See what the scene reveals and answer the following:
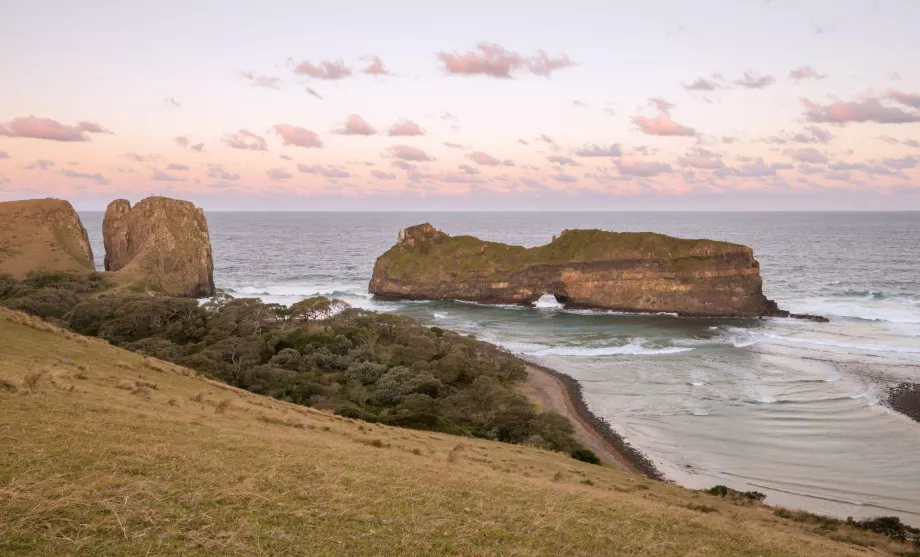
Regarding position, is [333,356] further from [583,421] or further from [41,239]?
[41,239]

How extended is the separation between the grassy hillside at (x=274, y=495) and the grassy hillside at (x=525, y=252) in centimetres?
6372

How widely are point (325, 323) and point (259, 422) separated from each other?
39747 mm

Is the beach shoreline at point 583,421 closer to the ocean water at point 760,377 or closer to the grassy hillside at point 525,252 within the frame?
the ocean water at point 760,377

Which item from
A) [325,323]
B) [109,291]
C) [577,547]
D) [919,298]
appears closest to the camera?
[577,547]

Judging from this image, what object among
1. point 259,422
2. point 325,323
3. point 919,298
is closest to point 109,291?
point 325,323

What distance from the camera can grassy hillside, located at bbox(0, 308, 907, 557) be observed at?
932 centimetres

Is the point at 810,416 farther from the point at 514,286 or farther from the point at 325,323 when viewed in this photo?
the point at 514,286

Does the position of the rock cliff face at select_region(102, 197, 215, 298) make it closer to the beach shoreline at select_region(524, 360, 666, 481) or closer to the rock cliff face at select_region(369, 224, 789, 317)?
the rock cliff face at select_region(369, 224, 789, 317)

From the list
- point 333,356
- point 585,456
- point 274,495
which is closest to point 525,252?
point 333,356

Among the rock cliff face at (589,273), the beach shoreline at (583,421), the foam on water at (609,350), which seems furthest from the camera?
the rock cliff face at (589,273)

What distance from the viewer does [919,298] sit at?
87375 mm

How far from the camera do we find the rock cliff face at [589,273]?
78.6 metres

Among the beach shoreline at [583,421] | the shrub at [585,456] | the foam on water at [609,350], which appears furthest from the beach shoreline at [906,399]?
the shrub at [585,456]

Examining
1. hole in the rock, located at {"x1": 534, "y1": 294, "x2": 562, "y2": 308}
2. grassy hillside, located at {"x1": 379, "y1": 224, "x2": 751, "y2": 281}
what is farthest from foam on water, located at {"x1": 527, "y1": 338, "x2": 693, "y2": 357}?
hole in the rock, located at {"x1": 534, "y1": 294, "x2": 562, "y2": 308}
